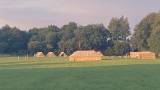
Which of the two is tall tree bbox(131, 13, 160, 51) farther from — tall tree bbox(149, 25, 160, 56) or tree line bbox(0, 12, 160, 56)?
tall tree bbox(149, 25, 160, 56)

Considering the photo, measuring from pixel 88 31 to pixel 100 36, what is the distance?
5246mm

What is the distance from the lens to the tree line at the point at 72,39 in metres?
163

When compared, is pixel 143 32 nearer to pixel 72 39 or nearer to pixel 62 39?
pixel 72 39

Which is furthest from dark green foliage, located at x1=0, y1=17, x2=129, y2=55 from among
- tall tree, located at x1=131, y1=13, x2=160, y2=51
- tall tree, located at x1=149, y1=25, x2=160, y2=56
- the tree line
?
tall tree, located at x1=149, y1=25, x2=160, y2=56

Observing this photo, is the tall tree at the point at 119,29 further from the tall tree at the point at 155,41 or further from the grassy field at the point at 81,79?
the grassy field at the point at 81,79

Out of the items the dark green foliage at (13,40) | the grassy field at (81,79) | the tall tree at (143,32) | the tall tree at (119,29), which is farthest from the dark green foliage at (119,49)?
the grassy field at (81,79)

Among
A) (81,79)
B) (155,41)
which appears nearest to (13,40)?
(155,41)

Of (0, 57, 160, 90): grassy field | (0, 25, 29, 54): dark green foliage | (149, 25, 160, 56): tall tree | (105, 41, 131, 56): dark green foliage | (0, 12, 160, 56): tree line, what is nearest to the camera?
(0, 57, 160, 90): grassy field

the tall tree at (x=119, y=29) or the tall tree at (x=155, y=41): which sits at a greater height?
the tall tree at (x=119, y=29)

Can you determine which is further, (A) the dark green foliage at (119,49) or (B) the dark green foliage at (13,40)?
(B) the dark green foliage at (13,40)

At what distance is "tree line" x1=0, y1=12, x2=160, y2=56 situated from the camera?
16300 centimetres

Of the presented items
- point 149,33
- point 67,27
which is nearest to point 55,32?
point 67,27

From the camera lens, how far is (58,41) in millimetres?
177500

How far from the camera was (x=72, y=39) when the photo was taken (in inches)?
6565
